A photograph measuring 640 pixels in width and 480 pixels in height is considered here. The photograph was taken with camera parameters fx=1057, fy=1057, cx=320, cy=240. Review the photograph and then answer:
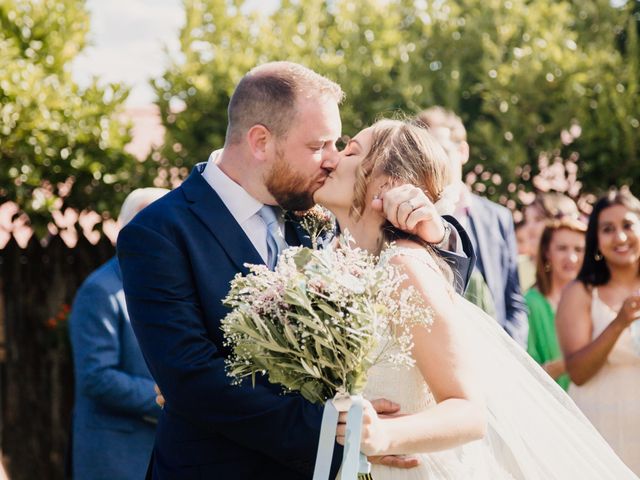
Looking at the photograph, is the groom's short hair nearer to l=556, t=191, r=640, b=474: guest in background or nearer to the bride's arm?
the bride's arm

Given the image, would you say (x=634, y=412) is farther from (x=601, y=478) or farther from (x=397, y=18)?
(x=397, y=18)

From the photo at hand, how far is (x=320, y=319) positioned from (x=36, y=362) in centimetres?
677

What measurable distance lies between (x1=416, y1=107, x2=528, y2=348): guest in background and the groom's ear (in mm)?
2023

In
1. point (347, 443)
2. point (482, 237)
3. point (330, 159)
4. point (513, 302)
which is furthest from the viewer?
point (513, 302)

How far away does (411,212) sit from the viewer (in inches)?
132

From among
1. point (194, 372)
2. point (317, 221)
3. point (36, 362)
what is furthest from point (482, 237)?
point (36, 362)

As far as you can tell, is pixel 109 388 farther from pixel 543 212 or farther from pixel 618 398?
pixel 543 212

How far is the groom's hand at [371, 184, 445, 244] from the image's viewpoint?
335 centimetres

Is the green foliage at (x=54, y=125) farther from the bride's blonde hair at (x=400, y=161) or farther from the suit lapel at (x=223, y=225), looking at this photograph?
the bride's blonde hair at (x=400, y=161)

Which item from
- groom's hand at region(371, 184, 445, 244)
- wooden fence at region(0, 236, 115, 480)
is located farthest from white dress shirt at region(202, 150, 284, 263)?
wooden fence at region(0, 236, 115, 480)

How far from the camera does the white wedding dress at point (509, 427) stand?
3.52 m

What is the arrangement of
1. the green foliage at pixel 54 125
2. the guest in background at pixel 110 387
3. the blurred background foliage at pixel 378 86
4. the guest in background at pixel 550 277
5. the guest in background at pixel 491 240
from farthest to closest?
1. the blurred background foliage at pixel 378 86
2. the green foliage at pixel 54 125
3. the guest in background at pixel 550 277
4. the guest in background at pixel 110 387
5. the guest in background at pixel 491 240

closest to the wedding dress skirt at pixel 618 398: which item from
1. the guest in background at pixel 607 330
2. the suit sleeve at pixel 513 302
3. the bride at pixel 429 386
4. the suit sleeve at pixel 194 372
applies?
the guest in background at pixel 607 330

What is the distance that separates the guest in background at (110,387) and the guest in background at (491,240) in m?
1.72
